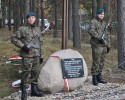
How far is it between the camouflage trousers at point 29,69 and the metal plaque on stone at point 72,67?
0.87m

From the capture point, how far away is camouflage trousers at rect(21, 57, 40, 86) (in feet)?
25.6

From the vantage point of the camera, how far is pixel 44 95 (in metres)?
8.31

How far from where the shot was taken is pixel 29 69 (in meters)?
7.84

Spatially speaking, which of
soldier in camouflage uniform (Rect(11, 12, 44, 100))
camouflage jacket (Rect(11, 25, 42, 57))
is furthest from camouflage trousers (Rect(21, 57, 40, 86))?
camouflage jacket (Rect(11, 25, 42, 57))

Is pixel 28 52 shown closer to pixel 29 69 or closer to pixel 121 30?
pixel 29 69

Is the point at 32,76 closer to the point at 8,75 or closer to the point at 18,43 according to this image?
the point at 18,43

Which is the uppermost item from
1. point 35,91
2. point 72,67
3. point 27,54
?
point 27,54

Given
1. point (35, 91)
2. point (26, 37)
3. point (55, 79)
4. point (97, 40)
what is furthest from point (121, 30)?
point (26, 37)

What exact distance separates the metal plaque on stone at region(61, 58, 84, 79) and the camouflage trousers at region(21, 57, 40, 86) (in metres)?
0.87

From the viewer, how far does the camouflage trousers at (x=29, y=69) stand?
25.6 feet

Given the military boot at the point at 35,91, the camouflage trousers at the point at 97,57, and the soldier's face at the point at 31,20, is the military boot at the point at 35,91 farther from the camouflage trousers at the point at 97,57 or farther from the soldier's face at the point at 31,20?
the camouflage trousers at the point at 97,57

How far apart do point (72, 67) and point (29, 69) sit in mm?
1451

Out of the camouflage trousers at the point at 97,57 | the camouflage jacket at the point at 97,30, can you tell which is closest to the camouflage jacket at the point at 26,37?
the camouflage jacket at the point at 97,30

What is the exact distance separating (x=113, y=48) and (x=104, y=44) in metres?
12.7
